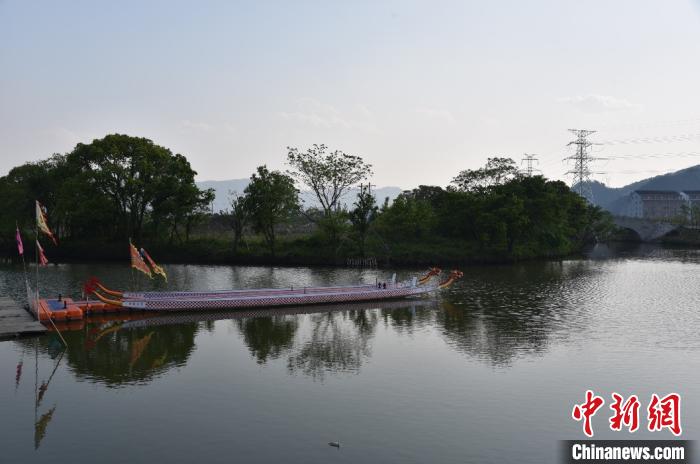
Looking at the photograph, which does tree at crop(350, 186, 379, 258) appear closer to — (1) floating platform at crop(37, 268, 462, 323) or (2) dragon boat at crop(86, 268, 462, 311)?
(2) dragon boat at crop(86, 268, 462, 311)

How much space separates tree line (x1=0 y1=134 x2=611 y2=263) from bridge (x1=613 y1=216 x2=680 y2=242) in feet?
152

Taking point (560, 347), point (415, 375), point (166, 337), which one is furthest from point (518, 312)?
point (166, 337)

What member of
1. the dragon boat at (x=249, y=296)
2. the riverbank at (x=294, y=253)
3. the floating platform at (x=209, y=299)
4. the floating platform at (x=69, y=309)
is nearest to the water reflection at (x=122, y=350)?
the floating platform at (x=69, y=309)

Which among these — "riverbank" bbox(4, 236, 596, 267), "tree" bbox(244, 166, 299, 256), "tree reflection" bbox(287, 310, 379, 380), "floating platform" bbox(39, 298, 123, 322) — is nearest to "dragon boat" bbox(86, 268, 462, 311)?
"floating platform" bbox(39, 298, 123, 322)

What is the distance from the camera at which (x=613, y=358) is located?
25.5 m

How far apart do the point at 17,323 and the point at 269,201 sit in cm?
Answer: 4175

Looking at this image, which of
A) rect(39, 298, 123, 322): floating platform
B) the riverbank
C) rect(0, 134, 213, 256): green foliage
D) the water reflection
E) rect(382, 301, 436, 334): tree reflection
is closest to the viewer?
the water reflection

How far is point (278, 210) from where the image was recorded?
71.1 meters

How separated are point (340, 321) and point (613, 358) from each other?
602 inches

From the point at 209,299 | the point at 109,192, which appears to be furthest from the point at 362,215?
the point at 209,299

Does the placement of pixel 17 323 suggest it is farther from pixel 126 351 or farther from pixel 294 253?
pixel 294 253
